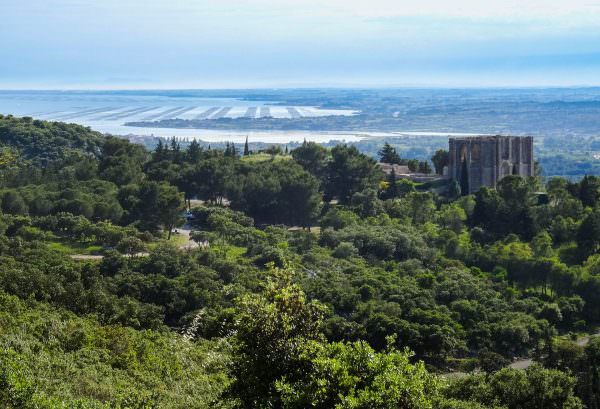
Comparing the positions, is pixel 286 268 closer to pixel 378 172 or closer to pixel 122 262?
pixel 122 262

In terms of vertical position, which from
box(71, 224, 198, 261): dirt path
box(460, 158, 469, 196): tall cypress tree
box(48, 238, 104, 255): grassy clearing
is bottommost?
box(71, 224, 198, 261): dirt path

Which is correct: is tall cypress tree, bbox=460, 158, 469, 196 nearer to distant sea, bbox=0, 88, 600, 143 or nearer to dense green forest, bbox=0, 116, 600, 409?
dense green forest, bbox=0, 116, 600, 409

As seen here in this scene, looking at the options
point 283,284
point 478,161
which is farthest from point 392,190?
point 283,284

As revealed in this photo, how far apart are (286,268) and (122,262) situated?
17.4m

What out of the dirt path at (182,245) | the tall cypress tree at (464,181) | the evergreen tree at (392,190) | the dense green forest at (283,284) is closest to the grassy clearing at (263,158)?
the dense green forest at (283,284)

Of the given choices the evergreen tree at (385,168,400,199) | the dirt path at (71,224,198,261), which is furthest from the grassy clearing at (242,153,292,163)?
the dirt path at (71,224,198,261)

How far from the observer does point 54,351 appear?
16734mm

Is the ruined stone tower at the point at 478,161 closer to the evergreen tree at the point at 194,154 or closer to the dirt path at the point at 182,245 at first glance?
the evergreen tree at the point at 194,154

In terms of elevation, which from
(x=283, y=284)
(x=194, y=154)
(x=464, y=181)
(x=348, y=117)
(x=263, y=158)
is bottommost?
(x=348, y=117)

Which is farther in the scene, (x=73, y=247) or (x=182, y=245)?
(x=182, y=245)

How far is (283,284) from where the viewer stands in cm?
1102

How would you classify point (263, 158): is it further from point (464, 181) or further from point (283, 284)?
point (283, 284)

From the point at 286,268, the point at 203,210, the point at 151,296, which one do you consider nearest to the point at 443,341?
the point at 151,296

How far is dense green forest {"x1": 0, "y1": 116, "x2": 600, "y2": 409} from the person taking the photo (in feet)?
34.7
